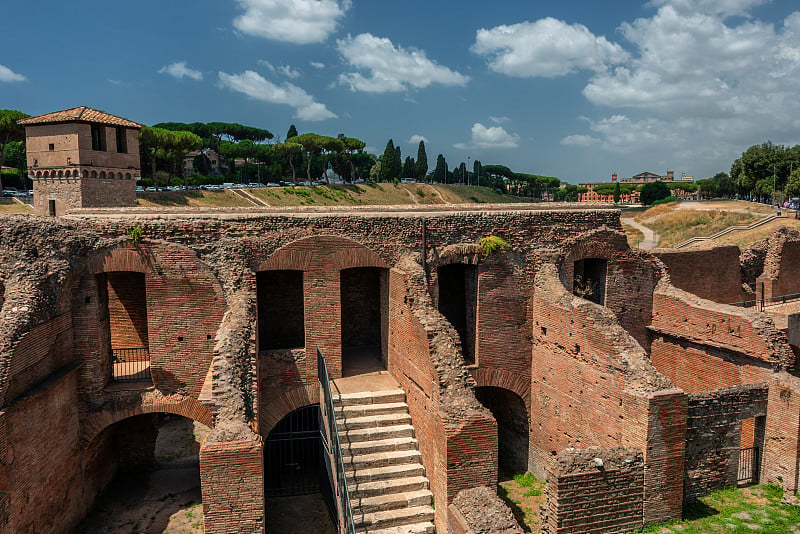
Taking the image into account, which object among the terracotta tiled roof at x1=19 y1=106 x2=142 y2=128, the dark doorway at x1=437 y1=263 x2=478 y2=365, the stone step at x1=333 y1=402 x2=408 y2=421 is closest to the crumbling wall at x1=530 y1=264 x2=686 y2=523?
the dark doorway at x1=437 y1=263 x2=478 y2=365

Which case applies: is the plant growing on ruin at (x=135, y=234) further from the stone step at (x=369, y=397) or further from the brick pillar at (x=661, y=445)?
the brick pillar at (x=661, y=445)

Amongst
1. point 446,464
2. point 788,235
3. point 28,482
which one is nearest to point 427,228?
point 446,464

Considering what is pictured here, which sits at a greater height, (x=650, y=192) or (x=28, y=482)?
(x=650, y=192)

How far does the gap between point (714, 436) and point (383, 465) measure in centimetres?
569

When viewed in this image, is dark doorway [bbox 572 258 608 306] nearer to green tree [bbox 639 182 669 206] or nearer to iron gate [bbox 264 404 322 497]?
iron gate [bbox 264 404 322 497]

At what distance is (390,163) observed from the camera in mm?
78875

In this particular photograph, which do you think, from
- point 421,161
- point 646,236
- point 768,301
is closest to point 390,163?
point 421,161

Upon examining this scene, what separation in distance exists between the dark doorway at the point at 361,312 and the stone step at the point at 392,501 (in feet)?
13.4

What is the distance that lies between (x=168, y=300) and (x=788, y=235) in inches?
681

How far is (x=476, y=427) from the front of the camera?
30.1ft

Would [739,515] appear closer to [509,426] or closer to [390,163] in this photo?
[509,426]

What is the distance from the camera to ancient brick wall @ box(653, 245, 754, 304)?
599 inches

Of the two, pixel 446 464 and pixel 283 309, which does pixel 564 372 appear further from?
pixel 283 309

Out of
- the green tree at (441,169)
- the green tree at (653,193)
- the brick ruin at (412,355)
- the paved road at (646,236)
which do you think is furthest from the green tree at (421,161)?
the brick ruin at (412,355)
